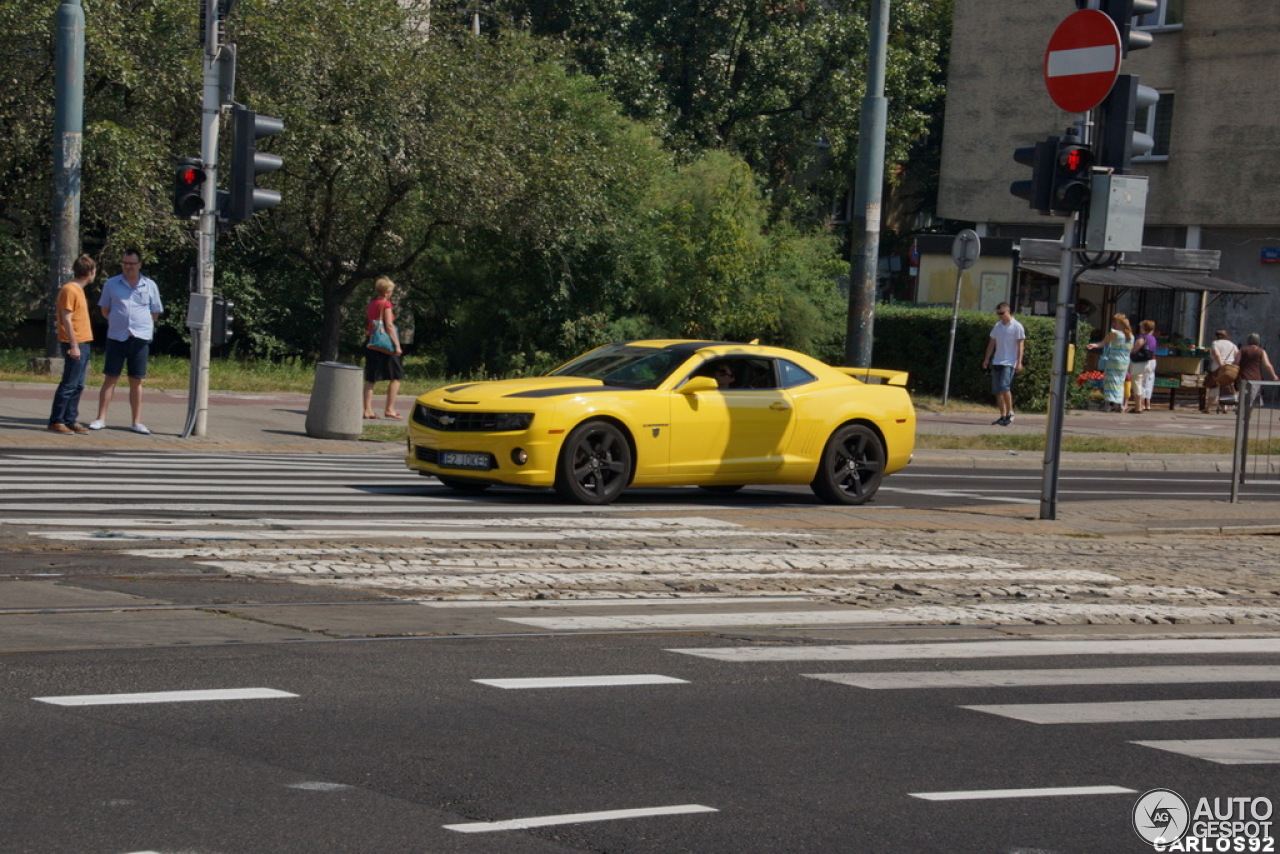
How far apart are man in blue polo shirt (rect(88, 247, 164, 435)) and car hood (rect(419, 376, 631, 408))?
482cm

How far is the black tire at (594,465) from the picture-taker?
44.8ft

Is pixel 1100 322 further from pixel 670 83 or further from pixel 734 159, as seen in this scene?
pixel 670 83

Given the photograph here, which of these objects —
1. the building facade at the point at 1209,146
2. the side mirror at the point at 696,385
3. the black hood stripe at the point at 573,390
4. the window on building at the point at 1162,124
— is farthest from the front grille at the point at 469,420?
the window on building at the point at 1162,124


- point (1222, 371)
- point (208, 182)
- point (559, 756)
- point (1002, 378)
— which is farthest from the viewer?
point (1222, 371)

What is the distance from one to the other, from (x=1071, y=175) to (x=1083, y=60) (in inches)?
34.7

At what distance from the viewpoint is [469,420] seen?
13688mm

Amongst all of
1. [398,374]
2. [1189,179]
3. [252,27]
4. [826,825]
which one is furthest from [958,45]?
[826,825]

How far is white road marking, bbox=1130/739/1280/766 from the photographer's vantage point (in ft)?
20.3

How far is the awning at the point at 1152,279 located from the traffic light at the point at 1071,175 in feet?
75.1

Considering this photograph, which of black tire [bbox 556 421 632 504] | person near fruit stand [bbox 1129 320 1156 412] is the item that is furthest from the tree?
black tire [bbox 556 421 632 504]

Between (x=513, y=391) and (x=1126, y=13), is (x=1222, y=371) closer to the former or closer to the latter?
(x=1126, y=13)

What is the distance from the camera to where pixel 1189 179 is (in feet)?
136

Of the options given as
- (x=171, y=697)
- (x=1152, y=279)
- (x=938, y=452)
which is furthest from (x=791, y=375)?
(x=1152, y=279)

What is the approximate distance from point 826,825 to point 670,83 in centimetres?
4621
